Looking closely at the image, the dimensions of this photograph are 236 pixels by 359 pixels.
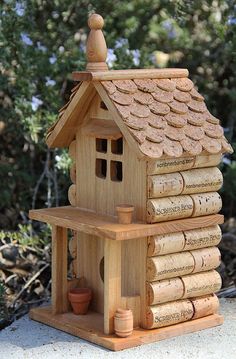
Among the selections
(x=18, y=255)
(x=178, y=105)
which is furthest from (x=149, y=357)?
(x=18, y=255)

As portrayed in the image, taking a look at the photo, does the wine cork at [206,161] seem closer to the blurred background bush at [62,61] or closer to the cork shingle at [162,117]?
the cork shingle at [162,117]

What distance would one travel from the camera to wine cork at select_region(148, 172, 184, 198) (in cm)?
428

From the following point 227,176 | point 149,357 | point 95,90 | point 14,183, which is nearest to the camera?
point 149,357

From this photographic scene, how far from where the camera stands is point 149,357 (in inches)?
165

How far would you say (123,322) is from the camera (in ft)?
14.0

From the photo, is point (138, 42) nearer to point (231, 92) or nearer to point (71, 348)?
point (231, 92)

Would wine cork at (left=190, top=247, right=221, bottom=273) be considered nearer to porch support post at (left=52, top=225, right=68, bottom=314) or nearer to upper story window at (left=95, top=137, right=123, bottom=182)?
upper story window at (left=95, top=137, right=123, bottom=182)

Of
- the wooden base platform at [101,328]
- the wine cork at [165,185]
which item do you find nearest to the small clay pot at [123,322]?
the wooden base platform at [101,328]

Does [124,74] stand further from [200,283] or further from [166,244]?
[200,283]

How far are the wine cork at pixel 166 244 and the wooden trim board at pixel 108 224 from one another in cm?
5

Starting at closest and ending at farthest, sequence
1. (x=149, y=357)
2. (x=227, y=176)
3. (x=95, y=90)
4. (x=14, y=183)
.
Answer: (x=149, y=357)
(x=95, y=90)
(x=227, y=176)
(x=14, y=183)

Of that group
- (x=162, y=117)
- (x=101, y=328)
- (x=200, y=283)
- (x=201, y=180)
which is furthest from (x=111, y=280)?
(x=162, y=117)

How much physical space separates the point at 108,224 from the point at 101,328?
0.54 metres

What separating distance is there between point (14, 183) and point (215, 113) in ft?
5.08
